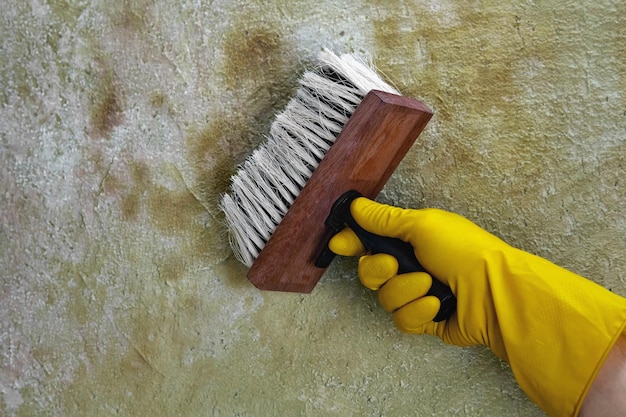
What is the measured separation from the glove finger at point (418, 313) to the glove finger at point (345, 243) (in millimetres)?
143

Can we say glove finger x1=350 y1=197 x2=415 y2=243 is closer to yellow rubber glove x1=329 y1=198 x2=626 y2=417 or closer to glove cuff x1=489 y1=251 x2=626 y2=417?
yellow rubber glove x1=329 y1=198 x2=626 y2=417

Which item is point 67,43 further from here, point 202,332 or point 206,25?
point 202,332

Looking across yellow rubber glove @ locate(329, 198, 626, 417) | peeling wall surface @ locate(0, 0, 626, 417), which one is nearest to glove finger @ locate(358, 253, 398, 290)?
yellow rubber glove @ locate(329, 198, 626, 417)

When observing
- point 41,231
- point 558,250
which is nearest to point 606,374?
point 558,250

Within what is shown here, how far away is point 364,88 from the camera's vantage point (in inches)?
36.8

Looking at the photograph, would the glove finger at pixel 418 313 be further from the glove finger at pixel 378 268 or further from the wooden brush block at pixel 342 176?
the wooden brush block at pixel 342 176

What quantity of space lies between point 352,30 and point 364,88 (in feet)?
0.70

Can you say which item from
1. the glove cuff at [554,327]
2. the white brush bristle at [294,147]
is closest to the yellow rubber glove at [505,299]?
the glove cuff at [554,327]

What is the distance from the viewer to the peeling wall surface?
106 centimetres

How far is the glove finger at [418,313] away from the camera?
37.5 inches

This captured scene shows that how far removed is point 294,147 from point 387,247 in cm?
26

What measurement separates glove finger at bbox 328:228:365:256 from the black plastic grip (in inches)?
0.7

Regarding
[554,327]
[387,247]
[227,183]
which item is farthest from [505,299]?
[227,183]

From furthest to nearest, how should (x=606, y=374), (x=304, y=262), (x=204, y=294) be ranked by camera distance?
(x=204, y=294)
(x=304, y=262)
(x=606, y=374)
